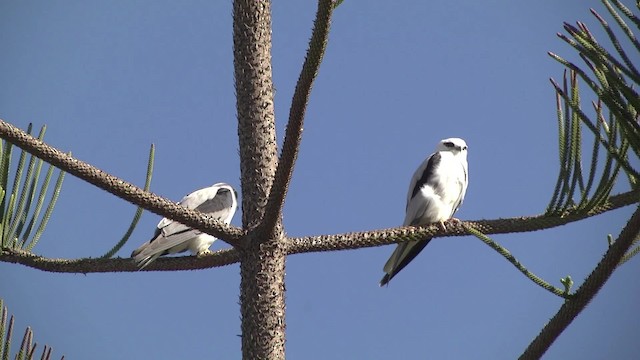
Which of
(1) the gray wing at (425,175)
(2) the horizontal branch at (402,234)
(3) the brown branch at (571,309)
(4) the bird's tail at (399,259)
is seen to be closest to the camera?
(3) the brown branch at (571,309)

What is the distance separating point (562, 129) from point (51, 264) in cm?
228

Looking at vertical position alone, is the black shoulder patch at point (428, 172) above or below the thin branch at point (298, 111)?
above

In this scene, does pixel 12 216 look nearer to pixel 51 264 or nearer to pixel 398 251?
pixel 51 264

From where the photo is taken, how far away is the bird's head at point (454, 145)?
7.68m

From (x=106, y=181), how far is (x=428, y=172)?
14.3 ft

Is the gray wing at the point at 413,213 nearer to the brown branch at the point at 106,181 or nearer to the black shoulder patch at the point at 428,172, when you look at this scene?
the black shoulder patch at the point at 428,172

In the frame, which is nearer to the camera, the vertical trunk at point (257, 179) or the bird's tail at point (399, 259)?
the vertical trunk at point (257, 179)

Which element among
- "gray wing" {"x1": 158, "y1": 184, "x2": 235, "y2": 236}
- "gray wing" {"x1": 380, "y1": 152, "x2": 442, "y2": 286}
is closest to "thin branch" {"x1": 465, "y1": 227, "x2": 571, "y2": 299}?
"gray wing" {"x1": 380, "y1": 152, "x2": 442, "y2": 286}

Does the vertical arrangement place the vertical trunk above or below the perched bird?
below

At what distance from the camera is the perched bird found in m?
6.42

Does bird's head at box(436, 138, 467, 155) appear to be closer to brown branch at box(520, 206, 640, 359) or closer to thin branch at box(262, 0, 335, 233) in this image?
thin branch at box(262, 0, 335, 233)

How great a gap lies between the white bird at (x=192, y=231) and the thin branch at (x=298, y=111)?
8.59 ft

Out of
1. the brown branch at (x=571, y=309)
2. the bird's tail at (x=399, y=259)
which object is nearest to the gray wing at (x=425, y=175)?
the bird's tail at (x=399, y=259)

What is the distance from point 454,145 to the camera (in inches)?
303
